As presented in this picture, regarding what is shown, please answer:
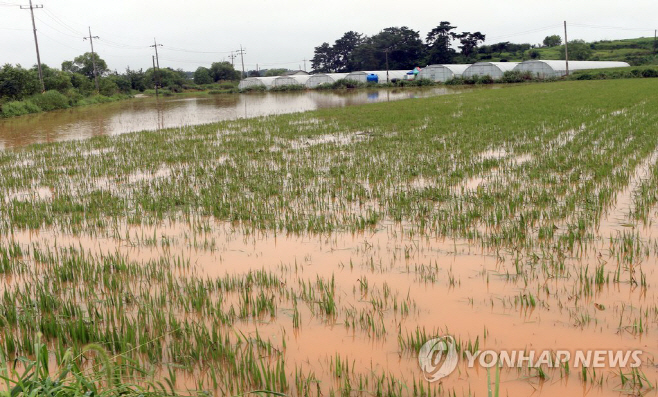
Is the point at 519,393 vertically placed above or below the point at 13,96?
below

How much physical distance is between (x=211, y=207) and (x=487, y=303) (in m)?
3.92

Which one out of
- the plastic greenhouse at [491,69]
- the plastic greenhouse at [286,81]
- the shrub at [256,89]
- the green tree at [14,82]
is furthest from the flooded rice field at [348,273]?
the plastic greenhouse at [286,81]

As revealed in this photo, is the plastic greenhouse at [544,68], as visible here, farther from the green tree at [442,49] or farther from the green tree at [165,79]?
the green tree at [165,79]

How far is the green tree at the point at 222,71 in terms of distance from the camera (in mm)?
74812

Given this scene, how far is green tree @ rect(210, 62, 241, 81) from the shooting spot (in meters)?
74.8

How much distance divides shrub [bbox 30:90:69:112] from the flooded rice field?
92.7 feet

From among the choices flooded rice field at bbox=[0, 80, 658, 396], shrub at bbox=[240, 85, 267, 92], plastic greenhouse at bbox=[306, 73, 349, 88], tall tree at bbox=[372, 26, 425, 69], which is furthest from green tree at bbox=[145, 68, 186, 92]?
flooded rice field at bbox=[0, 80, 658, 396]

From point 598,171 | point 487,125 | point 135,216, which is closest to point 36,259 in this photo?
point 135,216

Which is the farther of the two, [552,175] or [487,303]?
[552,175]

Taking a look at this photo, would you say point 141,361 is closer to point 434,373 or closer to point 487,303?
point 434,373

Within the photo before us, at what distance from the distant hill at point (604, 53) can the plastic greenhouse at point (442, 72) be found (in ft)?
60.7

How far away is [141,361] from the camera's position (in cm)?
289

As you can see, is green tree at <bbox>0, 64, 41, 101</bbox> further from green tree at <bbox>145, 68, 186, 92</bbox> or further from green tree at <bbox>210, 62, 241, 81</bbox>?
green tree at <bbox>210, 62, 241, 81</bbox>

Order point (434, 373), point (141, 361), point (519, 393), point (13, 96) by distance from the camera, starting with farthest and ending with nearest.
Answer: point (13, 96)
point (141, 361)
point (434, 373)
point (519, 393)
